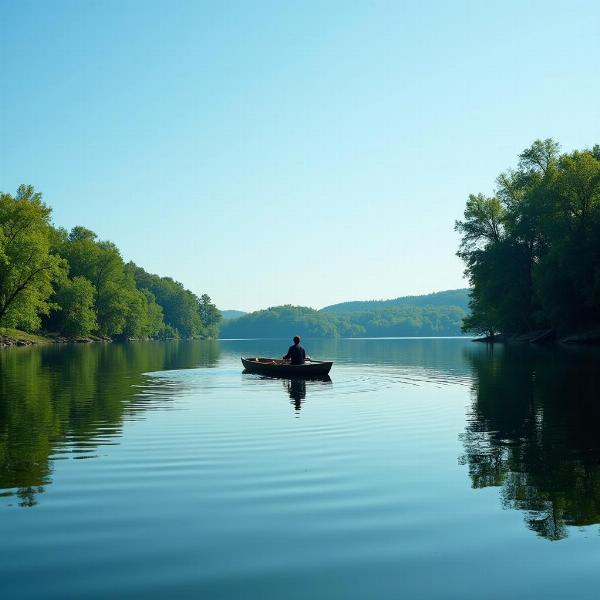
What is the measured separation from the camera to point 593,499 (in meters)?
10.5

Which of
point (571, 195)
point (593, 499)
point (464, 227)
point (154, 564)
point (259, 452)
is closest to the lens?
point (154, 564)

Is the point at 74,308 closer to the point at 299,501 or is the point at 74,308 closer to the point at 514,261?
the point at 514,261

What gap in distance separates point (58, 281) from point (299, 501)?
3971 inches

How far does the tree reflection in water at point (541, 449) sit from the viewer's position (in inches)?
396

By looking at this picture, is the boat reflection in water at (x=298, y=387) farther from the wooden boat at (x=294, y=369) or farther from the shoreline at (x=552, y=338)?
the shoreline at (x=552, y=338)

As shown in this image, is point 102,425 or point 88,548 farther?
point 102,425

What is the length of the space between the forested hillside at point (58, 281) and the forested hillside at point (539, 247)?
55063 mm

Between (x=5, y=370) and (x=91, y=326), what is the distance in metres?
73.5

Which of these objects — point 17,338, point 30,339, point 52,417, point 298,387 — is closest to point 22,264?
point 17,338

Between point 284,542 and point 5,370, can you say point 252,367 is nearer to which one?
point 5,370

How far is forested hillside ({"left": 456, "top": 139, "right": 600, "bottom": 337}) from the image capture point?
224 ft

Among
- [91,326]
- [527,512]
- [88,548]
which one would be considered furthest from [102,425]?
[91,326]

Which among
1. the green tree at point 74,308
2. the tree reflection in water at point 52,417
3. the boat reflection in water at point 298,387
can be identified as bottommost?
the boat reflection in water at point 298,387

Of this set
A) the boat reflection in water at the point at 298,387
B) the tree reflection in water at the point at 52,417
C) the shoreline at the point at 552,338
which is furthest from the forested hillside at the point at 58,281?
the shoreline at the point at 552,338
